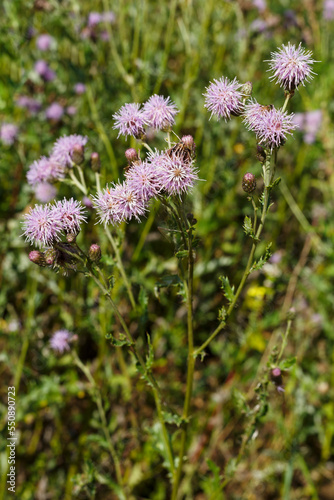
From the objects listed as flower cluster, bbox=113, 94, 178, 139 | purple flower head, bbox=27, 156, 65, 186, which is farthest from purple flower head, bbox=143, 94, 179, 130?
purple flower head, bbox=27, 156, 65, 186

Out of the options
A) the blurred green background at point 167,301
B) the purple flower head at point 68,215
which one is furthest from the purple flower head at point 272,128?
the blurred green background at point 167,301

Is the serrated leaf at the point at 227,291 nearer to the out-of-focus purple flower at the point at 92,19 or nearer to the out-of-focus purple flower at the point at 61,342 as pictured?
the out-of-focus purple flower at the point at 61,342

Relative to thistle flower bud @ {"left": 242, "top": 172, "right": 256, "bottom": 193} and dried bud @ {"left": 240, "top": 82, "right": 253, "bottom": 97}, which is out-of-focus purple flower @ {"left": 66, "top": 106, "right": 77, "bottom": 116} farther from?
thistle flower bud @ {"left": 242, "top": 172, "right": 256, "bottom": 193}

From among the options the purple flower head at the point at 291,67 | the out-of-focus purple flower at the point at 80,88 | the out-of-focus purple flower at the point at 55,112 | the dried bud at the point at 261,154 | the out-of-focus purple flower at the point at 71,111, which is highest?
the out-of-focus purple flower at the point at 80,88

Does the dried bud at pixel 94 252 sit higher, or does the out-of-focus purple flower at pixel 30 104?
the out-of-focus purple flower at pixel 30 104

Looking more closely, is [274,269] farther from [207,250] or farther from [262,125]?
[262,125]

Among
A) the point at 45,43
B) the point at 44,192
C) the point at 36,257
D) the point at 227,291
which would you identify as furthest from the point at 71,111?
the point at 227,291
